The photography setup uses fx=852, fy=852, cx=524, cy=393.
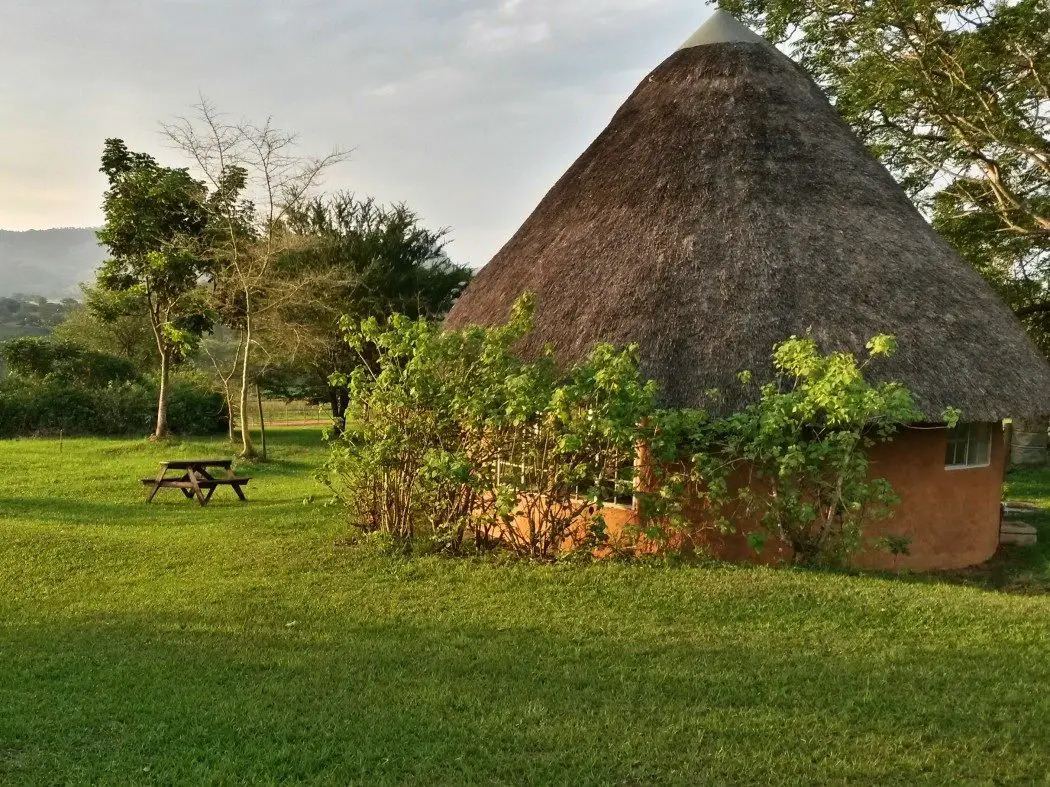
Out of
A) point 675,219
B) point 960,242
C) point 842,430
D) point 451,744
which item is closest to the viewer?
point 451,744

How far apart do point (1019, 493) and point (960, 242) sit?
5.57 meters

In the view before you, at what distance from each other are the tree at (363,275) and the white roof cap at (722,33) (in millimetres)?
13782

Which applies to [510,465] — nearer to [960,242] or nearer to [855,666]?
[855,666]

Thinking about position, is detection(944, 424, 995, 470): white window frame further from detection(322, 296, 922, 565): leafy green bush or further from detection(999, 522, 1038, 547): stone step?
detection(999, 522, 1038, 547): stone step

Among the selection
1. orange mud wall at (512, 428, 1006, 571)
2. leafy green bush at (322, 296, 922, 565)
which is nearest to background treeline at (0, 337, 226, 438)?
leafy green bush at (322, 296, 922, 565)

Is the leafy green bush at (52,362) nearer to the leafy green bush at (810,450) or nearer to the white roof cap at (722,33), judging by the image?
the white roof cap at (722,33)

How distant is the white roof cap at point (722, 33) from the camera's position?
13.2 m

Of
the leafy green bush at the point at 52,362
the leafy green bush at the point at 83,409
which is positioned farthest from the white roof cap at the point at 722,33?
the leafy green bush at the point at 52,362

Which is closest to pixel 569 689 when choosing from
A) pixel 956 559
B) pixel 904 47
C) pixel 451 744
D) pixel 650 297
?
pixel 451 744

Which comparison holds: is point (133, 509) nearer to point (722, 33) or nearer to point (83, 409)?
point (722, 33)

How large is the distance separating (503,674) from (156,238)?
803 inches

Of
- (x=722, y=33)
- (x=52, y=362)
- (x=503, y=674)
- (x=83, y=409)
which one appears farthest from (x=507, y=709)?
(x=52, y=362)

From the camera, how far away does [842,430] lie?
7.91 meters

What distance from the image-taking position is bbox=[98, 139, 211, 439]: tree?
870 inches
